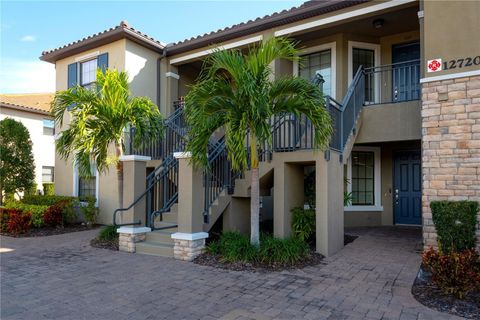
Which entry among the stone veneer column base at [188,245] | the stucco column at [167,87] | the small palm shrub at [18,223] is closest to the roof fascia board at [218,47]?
the stucco column at [167,87]

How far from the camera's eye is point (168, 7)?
9.89 metres

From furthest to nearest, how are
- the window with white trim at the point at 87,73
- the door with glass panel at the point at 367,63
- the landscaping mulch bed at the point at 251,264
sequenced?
the window with white trim at the point at 87,73 < the door with glass panel at the point at 367,63 < the landscaping mulch bed at the point at 251,264

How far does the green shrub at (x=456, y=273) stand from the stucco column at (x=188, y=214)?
402 centimetres

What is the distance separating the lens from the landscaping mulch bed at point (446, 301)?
4.34m

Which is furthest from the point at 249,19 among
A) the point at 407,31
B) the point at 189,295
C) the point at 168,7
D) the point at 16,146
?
the point at 16,146

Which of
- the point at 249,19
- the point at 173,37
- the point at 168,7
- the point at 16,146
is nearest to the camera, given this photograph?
the point at 168,7

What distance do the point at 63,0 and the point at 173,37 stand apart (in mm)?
3846

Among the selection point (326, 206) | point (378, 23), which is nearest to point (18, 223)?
point (326, 206)

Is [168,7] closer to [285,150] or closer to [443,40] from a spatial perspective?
[285,150]

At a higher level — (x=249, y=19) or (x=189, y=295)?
(x=249, y=19)

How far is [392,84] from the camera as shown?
1037 centimetres

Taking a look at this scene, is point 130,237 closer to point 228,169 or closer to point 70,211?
point 228,169

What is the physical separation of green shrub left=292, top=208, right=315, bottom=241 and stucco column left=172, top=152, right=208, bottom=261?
1926 mm

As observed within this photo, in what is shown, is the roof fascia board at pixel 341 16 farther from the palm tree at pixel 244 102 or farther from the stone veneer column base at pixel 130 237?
the stone veneer column base at pixel 130 237
